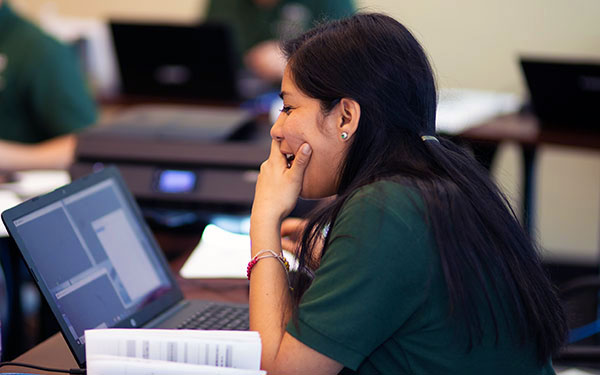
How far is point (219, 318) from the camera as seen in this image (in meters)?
1.35

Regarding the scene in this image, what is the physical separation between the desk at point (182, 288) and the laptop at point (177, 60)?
144 cm

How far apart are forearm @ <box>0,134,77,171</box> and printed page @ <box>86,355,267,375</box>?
1501 millimetres

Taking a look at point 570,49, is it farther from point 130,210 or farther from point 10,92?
point 130,210

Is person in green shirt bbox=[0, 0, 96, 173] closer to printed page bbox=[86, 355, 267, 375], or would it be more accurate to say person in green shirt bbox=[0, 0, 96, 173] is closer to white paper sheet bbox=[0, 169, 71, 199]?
white paper sheet bbox=[0, 169, 71, 199]

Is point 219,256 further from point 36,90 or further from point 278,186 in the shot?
point 36,90

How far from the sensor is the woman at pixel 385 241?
100 cm

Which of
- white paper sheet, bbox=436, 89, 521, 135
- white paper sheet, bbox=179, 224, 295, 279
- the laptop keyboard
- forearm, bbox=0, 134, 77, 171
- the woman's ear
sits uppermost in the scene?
the woman's ear

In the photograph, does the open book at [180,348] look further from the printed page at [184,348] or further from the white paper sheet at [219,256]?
the white paper sheet at [219,256]

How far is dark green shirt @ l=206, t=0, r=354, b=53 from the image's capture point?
3.70 meters

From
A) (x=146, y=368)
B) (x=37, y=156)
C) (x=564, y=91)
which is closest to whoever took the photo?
(x=146, y=368)

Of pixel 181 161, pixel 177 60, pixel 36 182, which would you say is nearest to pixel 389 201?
pixel 181 161

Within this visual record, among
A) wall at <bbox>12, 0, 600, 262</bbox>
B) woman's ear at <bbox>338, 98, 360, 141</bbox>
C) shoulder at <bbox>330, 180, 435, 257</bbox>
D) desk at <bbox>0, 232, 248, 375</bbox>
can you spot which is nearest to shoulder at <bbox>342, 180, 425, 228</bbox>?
shoulder at <bbox>330, 180, 435, 257</bbox>

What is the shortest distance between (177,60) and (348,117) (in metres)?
2.35

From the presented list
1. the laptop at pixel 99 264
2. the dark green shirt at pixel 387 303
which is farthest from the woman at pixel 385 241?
the laptop at pixel 99 264
